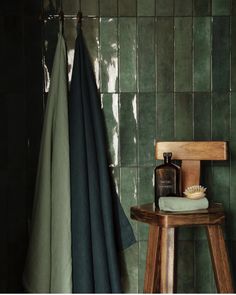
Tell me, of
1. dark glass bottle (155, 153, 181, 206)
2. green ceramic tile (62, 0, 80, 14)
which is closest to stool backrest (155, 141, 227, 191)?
dark glass bottle (155, 153, 181, 206)

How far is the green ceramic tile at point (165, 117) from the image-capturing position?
2.00 metres

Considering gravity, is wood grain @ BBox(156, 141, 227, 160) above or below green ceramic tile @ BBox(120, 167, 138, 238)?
above

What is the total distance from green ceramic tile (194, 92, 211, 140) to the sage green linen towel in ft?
1.54

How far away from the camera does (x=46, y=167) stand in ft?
6.06

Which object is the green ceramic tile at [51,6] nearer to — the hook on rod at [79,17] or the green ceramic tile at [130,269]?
the hook on rod at [79,17]

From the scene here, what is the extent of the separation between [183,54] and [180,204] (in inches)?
29.1

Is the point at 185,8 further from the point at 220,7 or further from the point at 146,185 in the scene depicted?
the point at 146,185

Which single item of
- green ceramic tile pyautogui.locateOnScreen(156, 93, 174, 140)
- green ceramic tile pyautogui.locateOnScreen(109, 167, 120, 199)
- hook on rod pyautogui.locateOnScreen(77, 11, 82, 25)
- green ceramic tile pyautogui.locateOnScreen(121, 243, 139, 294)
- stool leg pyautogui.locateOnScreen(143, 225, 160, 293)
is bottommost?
green ceramic tile pyautogui.locateOnScreen(121, 243, 139, 294)

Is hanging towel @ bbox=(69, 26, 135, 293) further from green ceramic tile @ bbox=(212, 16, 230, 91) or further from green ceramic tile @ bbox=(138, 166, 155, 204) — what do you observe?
green ceramic tile @ bbox=(212, 16, 230, 91)

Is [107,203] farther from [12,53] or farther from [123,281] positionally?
[12,53]

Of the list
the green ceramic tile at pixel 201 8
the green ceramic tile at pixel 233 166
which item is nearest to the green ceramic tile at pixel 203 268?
the green ceramic tile at pixel 233 166

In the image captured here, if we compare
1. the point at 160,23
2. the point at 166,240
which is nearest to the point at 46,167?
the point at 166,240

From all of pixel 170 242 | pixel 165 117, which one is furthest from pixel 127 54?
pixel 170 242

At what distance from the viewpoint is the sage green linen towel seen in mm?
1556
